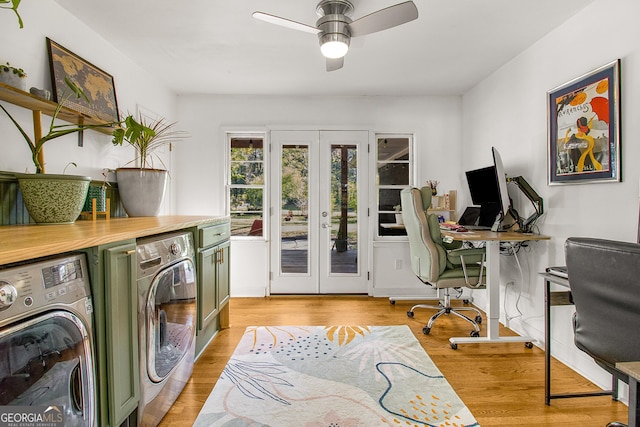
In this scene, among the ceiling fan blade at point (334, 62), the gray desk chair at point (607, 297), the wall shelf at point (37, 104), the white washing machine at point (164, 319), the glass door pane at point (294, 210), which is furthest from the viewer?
the glass door pane at point (294, 210)

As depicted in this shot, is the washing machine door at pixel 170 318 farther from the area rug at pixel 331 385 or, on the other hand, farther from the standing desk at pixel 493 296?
the standing desk at pixel 493 296

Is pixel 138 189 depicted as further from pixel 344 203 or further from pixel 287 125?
pixel 344 203

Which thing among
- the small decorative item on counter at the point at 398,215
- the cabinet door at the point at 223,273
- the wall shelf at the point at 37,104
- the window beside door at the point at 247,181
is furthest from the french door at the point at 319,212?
the wall shelf at the point at 37,104

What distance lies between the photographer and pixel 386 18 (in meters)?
1.97

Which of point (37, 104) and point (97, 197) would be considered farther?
point (97, 197)

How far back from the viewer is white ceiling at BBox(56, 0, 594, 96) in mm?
2277

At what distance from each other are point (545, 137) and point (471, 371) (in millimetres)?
1894

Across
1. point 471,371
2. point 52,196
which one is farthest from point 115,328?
point 471,371

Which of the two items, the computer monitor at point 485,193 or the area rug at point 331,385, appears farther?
the computer monitor at point 485,193

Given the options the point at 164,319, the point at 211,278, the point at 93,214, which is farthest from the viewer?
the point at 211,278

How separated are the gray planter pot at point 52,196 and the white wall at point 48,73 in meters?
0.38

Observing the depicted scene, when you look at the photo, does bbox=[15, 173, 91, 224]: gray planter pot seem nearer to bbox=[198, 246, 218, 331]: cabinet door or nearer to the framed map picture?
the framed map picture

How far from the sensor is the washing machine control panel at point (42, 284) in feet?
3.00

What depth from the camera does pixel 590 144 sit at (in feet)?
7.29
